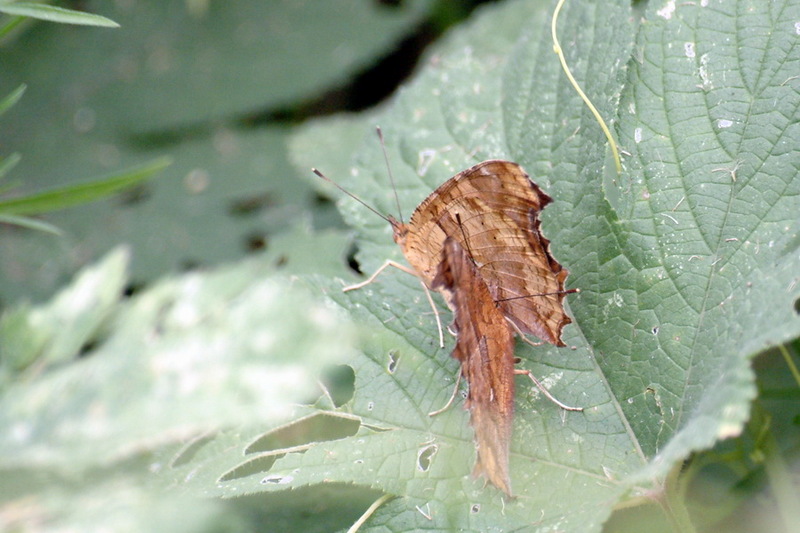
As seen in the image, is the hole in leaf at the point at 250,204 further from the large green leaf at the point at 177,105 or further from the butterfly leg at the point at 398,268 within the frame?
the butterfly leg at the point at 398,268

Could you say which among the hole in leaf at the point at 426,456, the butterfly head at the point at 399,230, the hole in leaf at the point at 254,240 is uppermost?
the butterfly head at the point at 399,230

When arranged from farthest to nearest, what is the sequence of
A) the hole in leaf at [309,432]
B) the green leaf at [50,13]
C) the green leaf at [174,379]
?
the hole in leaf at [309,432] < the green leaf at [50,13] < the green leaf at [174,379]

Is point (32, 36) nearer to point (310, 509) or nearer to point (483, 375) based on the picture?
point (310, 509)

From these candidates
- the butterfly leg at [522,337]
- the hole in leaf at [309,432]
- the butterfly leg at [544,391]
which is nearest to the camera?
the butterfly leg at [544,391]

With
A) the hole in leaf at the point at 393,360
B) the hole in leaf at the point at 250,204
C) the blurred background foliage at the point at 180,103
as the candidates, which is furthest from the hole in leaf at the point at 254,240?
the hole in leaf at the point at 393,360

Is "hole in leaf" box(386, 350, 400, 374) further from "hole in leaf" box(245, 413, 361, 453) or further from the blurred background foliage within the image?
the blurred background foliage

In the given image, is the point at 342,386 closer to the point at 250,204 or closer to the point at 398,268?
the point at 398,268

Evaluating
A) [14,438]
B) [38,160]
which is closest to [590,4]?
[14,438]
